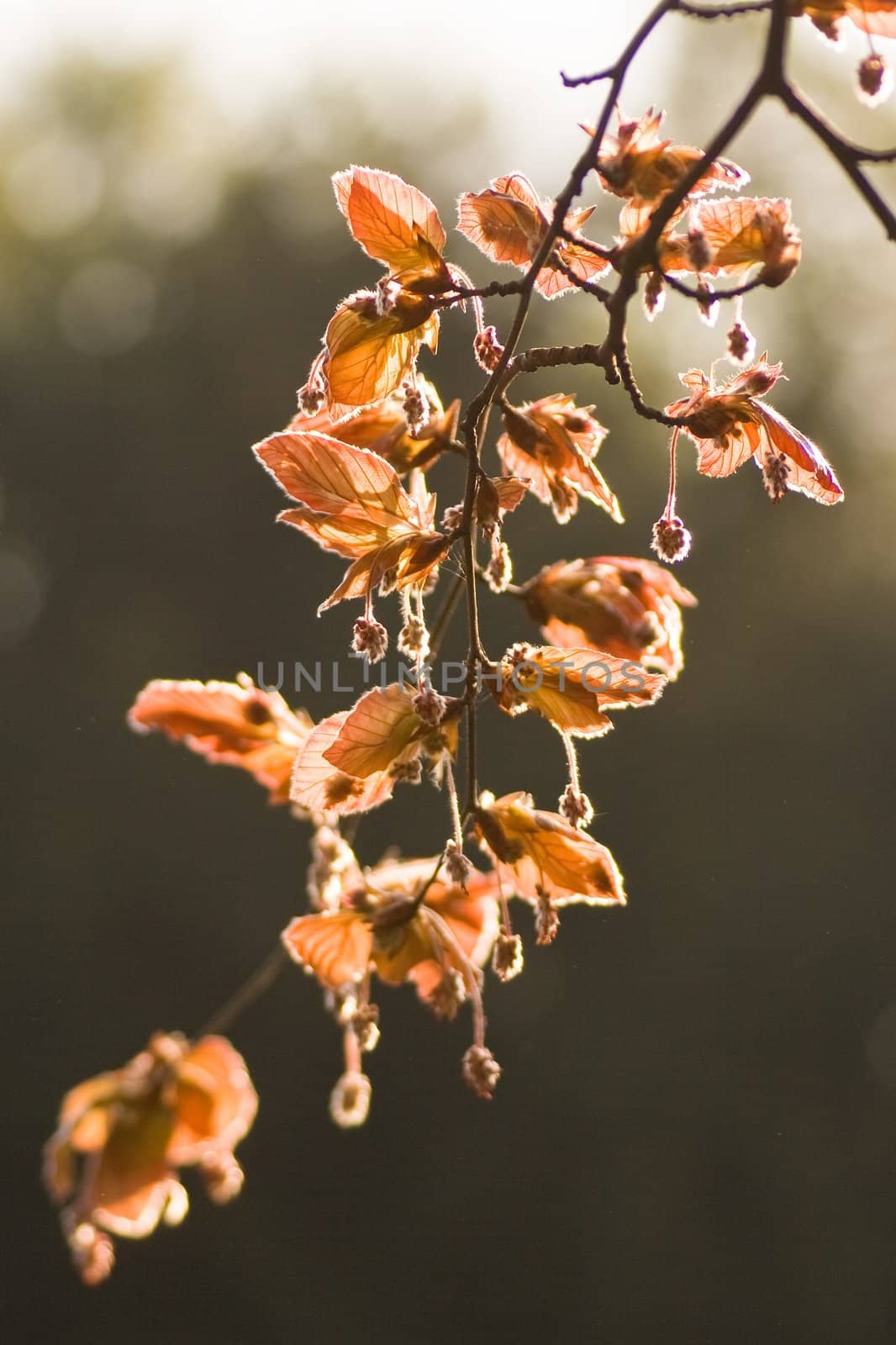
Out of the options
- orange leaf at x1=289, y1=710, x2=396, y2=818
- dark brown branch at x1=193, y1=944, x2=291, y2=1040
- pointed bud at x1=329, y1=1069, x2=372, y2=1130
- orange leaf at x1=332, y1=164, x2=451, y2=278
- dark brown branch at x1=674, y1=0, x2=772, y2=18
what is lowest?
pointed bud at x1=329, y1=1069, x2=372, y2=1130

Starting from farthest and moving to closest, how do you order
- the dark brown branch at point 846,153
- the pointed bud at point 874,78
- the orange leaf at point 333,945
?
1. the orange leaf at point 333,945
2. the pointed bud at point 874,78
3. the dark brown branch at point 846,153

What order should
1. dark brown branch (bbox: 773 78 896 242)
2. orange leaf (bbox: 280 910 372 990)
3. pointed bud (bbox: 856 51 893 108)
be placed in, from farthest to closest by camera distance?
orange leaf (bbox: 280 910 372 990) < pointed bud (bbox: 856 51 893 108) < dark brown branch (bbox: 773 78 896 242)

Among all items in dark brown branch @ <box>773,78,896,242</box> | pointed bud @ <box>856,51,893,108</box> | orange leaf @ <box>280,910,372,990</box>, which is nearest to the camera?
dark brown branch @ <box>773,78,896,242</box>

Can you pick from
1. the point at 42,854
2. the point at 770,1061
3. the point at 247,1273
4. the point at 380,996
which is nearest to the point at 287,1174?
the point at 247,1273

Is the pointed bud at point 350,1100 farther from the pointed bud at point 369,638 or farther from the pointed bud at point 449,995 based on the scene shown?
the pointed bud at point 369,638

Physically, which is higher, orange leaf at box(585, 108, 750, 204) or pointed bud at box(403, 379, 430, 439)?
orange leaf at box(585, 108, 750, 204)

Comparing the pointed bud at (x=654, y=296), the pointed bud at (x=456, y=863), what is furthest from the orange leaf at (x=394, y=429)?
the pointed bud at (x=456, y=863)

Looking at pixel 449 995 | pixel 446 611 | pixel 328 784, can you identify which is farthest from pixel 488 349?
pixel 449 995

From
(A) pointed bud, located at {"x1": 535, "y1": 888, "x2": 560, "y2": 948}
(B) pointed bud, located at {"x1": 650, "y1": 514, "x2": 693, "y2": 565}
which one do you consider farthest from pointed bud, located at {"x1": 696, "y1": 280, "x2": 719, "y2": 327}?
(A) pointed bud, located at {"x1": 535, "y1": 888, "x2": 560, "y2": 948}

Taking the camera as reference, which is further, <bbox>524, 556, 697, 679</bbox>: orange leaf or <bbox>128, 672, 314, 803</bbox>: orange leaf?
<bbox>128, 672, 314, 803</bbox>: orange leaf

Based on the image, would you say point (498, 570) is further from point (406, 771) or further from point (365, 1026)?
point (365, 1026)

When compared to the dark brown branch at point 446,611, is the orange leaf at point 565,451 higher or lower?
higher

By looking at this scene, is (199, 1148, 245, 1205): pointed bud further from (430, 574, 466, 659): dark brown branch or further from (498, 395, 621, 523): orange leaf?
(498, 395, 621, 523): orange leaf

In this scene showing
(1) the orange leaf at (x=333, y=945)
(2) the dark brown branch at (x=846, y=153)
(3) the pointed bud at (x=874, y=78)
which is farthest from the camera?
(1) the orange leaf at (x=333, y=945)
